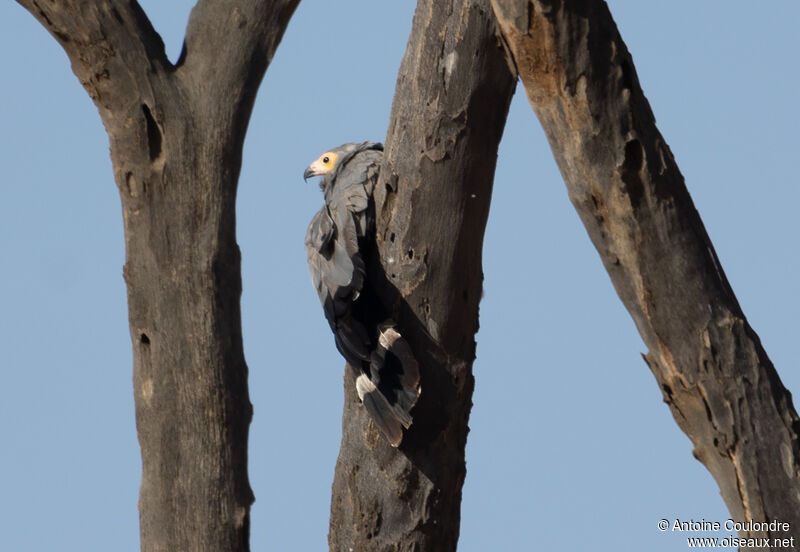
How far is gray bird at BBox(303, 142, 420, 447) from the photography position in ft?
14.7

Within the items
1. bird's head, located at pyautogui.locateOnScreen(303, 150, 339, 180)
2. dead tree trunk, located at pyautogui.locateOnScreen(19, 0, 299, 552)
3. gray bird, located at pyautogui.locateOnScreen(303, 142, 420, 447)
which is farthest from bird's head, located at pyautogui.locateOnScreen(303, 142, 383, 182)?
dead tree trunk, located at pyautogui.locateOnScreen(19, 0, 299, 552)

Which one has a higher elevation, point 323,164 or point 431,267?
point 323,164

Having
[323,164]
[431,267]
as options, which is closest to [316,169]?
[323,164]

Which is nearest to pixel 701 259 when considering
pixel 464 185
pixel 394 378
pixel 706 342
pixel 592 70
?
pixel 706 342

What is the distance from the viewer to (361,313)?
461 cm

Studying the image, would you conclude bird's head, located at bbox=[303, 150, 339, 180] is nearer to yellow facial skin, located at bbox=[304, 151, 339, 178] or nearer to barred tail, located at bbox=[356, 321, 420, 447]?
yellow facial skin, located at bbox=[304, 151, 339, 178]

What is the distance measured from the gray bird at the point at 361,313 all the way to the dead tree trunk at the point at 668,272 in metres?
1.07

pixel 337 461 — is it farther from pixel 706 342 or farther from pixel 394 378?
pixel 706 342

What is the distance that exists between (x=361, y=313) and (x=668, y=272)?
1.41 meters

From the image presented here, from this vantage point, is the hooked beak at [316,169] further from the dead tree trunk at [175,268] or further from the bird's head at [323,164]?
the dead tree trunk at [175,268]

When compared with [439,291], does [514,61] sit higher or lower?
higher

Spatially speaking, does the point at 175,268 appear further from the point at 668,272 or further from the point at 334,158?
the point at 668,272

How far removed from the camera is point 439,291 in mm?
4523

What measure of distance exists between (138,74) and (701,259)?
105 inches
